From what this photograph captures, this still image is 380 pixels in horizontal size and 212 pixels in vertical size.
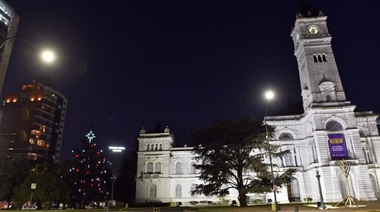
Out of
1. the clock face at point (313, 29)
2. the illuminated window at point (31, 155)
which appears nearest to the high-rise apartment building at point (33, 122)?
the illuminated window at point (31, 155)

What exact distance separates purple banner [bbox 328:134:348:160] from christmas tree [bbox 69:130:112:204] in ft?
157

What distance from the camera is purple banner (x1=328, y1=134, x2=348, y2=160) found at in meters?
48.1

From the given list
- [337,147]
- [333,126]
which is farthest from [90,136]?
[337,147]

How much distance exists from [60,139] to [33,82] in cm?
2644

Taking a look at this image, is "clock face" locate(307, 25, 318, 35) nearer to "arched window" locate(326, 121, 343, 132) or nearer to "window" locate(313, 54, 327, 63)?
"window" locate(313, 54, 327, 63)

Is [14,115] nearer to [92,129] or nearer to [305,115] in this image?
[92,129]

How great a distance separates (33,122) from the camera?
346 ft

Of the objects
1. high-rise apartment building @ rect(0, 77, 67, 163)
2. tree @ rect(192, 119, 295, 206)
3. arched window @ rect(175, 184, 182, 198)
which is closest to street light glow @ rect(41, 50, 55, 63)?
tree @ rect(192, 119, 295, 206)

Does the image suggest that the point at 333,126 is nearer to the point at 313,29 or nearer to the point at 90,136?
the point at 313,29

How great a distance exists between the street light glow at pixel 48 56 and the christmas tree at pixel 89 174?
53.5m

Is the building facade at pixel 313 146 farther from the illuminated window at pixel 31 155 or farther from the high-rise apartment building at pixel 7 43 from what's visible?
the illuminated window at pixel 31 155

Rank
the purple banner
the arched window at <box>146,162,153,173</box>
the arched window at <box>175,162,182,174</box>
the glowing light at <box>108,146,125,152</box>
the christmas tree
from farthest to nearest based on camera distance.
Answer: the glowing light at <box>108,146,125,152</box>
the arched window at <box>175,162,182,174</box>
the arched window at <box>146,162,153,173</box>
the christmas tree
the purple banner

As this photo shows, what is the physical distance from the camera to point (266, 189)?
31.7 metres

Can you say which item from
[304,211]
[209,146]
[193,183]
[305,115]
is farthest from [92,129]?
[304,211]
